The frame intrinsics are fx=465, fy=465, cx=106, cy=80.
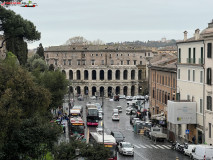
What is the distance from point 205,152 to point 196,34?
1741 centimetres

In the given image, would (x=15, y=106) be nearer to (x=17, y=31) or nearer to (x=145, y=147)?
(x=145, y=147)

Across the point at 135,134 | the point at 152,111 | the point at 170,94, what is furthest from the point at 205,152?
the point at 152,111

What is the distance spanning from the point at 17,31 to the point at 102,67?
85013 millimetres

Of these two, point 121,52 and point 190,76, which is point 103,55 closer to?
point 121,52

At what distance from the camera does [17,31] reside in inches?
2338

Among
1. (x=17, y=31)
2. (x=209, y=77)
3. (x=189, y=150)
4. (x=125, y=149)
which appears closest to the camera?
(x=189, y=150)

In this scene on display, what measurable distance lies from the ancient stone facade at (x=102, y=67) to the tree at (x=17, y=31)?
77165 mm

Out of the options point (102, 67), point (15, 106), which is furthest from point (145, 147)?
point (102, 67)

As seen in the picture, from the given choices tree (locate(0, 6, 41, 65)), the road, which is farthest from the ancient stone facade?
tree (locate(0, 6, 41, 65))

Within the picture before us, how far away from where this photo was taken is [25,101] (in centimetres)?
3119

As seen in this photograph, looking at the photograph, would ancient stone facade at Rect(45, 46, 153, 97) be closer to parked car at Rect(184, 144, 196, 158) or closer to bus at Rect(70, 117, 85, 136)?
bus at Rect(70, 117, 85, 136)

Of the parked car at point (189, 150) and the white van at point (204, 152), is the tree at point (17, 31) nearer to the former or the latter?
the parked car at point (189, 150)

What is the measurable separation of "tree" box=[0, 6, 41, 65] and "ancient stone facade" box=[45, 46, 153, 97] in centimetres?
7717

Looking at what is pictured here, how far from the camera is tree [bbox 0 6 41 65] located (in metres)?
57.2
